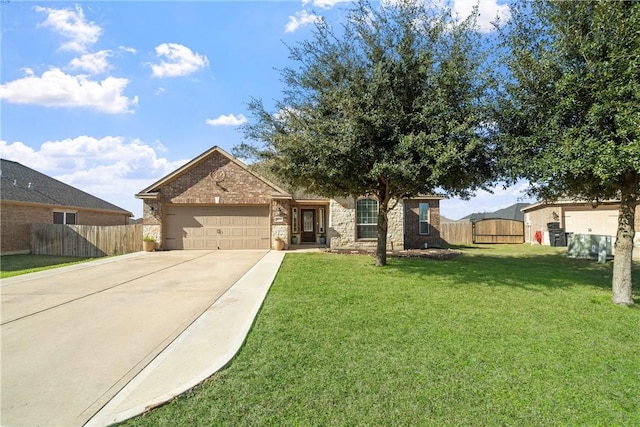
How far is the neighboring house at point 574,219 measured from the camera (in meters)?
18.9

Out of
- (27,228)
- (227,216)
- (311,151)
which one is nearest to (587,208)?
(311,151)

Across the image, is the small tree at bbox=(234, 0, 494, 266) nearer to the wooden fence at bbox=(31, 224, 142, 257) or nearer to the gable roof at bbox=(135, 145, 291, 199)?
the gable roof at bbox=(135, 145, 291, 199)

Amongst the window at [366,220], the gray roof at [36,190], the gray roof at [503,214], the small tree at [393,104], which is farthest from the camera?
the gray roof at [503,214]

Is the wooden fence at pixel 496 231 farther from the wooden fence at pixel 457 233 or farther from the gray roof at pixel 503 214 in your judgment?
the gray roof at pixel 503 214

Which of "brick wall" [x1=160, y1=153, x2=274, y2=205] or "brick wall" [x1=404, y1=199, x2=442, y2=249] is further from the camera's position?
"brick wall" [x1=404, y1=199, x2=442, y2=249]

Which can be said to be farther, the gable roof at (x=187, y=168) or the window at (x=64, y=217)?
the window at (x=64, y=217)

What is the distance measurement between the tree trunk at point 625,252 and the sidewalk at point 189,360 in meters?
7.59

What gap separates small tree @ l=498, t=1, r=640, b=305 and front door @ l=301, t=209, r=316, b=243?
45.0ft

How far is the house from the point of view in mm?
17828

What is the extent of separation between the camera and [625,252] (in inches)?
298

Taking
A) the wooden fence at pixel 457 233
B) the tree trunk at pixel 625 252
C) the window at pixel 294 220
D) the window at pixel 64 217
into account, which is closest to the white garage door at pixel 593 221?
the wooden fence at pixel 457 233

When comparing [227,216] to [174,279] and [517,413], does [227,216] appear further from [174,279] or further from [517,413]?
[517,413]

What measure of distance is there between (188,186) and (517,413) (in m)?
17.3

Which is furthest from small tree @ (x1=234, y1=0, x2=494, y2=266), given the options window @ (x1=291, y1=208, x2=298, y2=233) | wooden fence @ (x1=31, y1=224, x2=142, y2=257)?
wooden fence @ (x1=31, y1=224, x2=142, y2=257)
